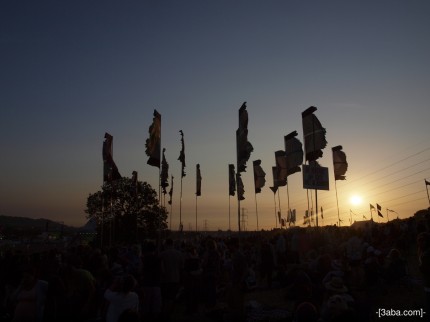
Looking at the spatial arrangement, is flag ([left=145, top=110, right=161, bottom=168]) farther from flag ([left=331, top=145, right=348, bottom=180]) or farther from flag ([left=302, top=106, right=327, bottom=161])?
flag ([left=331, top=145, right=348, bottom=180])

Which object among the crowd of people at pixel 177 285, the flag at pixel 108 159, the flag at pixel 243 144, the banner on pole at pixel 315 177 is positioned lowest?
the crowd of people at pixel 177 285

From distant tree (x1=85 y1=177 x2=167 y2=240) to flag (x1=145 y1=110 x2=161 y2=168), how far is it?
35819mm

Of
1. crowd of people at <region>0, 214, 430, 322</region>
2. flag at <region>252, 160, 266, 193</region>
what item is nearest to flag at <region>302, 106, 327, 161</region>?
crowd of people at <region>0, 214, 430, 322</region>

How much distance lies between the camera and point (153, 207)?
5572cm

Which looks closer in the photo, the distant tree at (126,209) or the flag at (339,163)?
the flag at (339,163)

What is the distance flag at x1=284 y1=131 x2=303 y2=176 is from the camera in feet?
62.1

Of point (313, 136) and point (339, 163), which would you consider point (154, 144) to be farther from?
point (339, 163)

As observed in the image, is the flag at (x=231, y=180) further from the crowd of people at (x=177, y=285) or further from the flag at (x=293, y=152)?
the crowd of people at (x=177, y=285)

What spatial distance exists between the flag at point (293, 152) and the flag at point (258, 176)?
547 cm

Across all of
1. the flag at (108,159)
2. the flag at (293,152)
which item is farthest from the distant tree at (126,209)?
the flag at (293,152)

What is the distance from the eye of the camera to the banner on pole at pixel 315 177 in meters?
15.7

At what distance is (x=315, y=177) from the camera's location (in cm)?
1584

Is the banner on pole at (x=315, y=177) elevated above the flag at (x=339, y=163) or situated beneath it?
situated beneath

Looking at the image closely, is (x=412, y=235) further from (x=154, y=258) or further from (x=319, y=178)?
(x=154, y=258)
